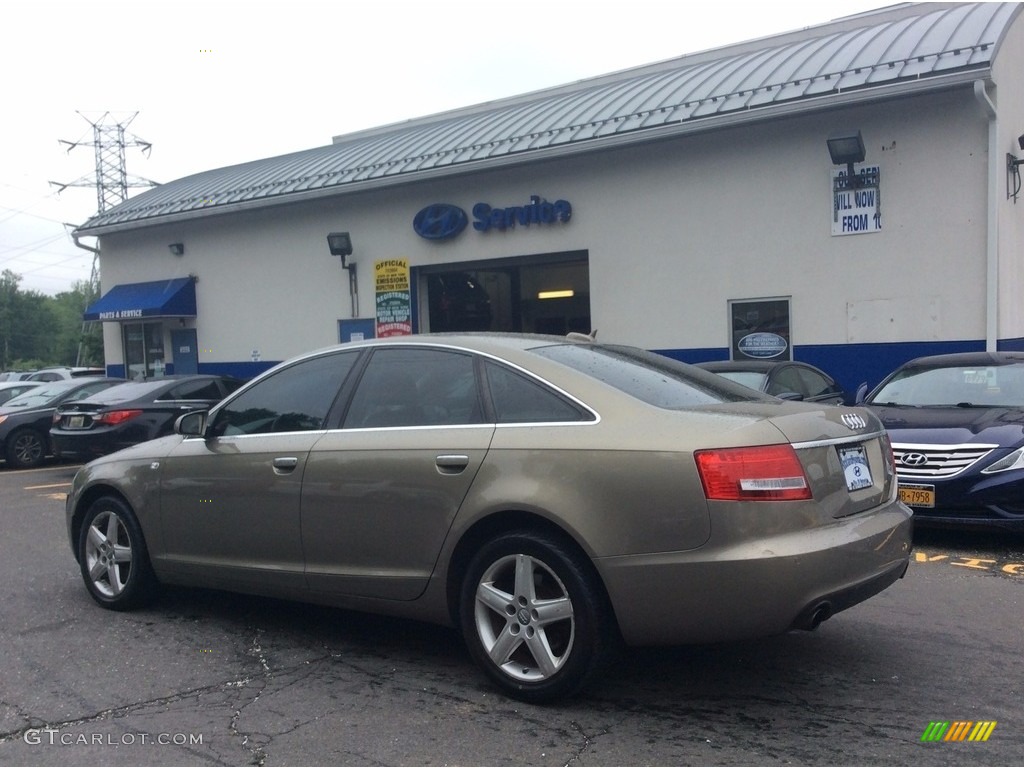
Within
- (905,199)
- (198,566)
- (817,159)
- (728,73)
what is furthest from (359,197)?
(198,566)

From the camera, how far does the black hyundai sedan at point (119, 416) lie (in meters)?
12.8

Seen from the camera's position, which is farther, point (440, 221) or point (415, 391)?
point (440, 221)

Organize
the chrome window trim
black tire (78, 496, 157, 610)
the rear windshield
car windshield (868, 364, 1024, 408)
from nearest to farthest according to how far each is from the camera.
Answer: the chrome window trim, the rear windshield, black tire (78, 496, 157, 610), car windshield (868, 364, 1024, 408)

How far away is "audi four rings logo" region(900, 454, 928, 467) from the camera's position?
7.24 m

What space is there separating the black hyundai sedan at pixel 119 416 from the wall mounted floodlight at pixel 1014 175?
11077mm

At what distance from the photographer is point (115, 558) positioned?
19.5ft

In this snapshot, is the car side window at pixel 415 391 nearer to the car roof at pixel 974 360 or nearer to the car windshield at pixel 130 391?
the car roof at pixel 974 360

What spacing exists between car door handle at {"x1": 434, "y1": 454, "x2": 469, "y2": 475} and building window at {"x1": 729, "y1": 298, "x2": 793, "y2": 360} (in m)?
10.4

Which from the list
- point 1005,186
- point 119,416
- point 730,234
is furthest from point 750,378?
point 119,416

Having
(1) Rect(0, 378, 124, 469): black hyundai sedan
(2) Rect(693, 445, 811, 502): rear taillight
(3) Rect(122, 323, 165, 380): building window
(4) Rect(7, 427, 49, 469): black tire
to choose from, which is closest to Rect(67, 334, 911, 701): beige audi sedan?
(2) Rect(693, 445, 811, 502): rear taillight

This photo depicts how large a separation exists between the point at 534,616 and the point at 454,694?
588 mm

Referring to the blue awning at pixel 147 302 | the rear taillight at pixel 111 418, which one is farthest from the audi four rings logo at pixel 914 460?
the blue awning at pixel 147 302

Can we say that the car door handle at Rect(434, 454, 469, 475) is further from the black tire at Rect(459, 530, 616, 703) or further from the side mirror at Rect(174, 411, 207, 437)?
the side mirror at Rect(174, 411, 207, 437)

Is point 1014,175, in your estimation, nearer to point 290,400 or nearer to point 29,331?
point 290,400
